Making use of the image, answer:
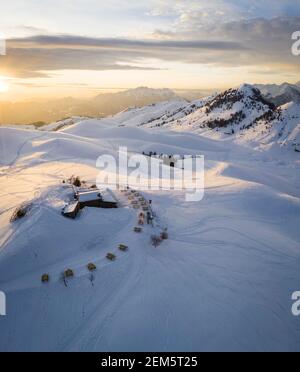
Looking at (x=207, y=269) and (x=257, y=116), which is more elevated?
(x=257, y=116)

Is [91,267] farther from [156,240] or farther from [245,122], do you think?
[245,122]

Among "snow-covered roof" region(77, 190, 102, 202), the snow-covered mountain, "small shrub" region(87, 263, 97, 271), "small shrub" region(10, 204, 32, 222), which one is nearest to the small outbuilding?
"snow-covered roof" region(77, 190, 102, 202)

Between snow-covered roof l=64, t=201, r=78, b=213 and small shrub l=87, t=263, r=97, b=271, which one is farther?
snow-covered roof l=64, t=201, r=78, b=213

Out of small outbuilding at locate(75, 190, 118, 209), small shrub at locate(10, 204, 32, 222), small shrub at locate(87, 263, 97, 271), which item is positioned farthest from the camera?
small outbuilding at locate(75, 190, 118, 209)

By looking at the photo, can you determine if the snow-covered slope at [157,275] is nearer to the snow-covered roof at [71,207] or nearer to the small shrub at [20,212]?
the small shrub at [20,212]

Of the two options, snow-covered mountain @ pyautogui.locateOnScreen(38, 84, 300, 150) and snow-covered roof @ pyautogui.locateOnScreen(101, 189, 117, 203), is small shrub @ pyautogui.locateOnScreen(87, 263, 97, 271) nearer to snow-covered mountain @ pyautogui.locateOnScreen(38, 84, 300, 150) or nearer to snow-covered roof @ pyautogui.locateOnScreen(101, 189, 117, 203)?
snow-covered roof @ pyautogui.locateOnScreen(101, 189, 117, 203)

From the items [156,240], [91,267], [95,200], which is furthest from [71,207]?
[156,240]
